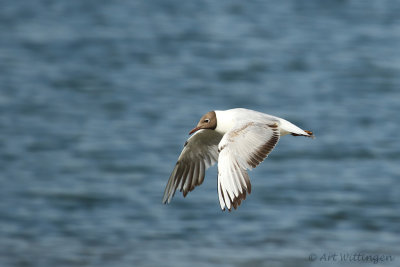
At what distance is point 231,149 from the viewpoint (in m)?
6.71

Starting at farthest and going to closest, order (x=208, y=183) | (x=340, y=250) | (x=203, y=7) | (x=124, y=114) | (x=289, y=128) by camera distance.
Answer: (x=203, y=7)
(x=124, y=114)
(x=208, y=183)
(x=340, y=250)
(x=289, y=128)

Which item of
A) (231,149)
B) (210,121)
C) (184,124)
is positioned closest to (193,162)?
(210,121)

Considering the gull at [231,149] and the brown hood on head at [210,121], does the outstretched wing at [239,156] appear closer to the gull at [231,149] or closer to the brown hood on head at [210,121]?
the gull at [231,149]

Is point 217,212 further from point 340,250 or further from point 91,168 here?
point 91,168

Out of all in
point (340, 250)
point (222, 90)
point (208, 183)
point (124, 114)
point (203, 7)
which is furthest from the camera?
point (203, 7)

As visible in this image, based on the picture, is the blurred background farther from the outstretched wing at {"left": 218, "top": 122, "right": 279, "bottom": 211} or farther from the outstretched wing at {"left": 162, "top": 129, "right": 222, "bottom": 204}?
the outstretched wing at {"left": 218, "top": 122, "right": 279, "bottom": 211}

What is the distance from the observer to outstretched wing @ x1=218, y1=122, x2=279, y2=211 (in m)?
6.51

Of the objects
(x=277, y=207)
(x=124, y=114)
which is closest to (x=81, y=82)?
(x=124, y=114)

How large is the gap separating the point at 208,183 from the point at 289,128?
7.76m

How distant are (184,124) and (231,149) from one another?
10.7 meters

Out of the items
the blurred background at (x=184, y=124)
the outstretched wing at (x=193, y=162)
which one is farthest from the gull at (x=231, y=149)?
the blurred background at (x=184, y=124)

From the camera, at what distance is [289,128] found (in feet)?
23.7

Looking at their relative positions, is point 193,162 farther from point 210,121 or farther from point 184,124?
point 184,124

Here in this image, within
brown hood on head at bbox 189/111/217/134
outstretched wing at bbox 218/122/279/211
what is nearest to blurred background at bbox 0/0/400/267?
brown hood on head at bbox 189/111/217/134
